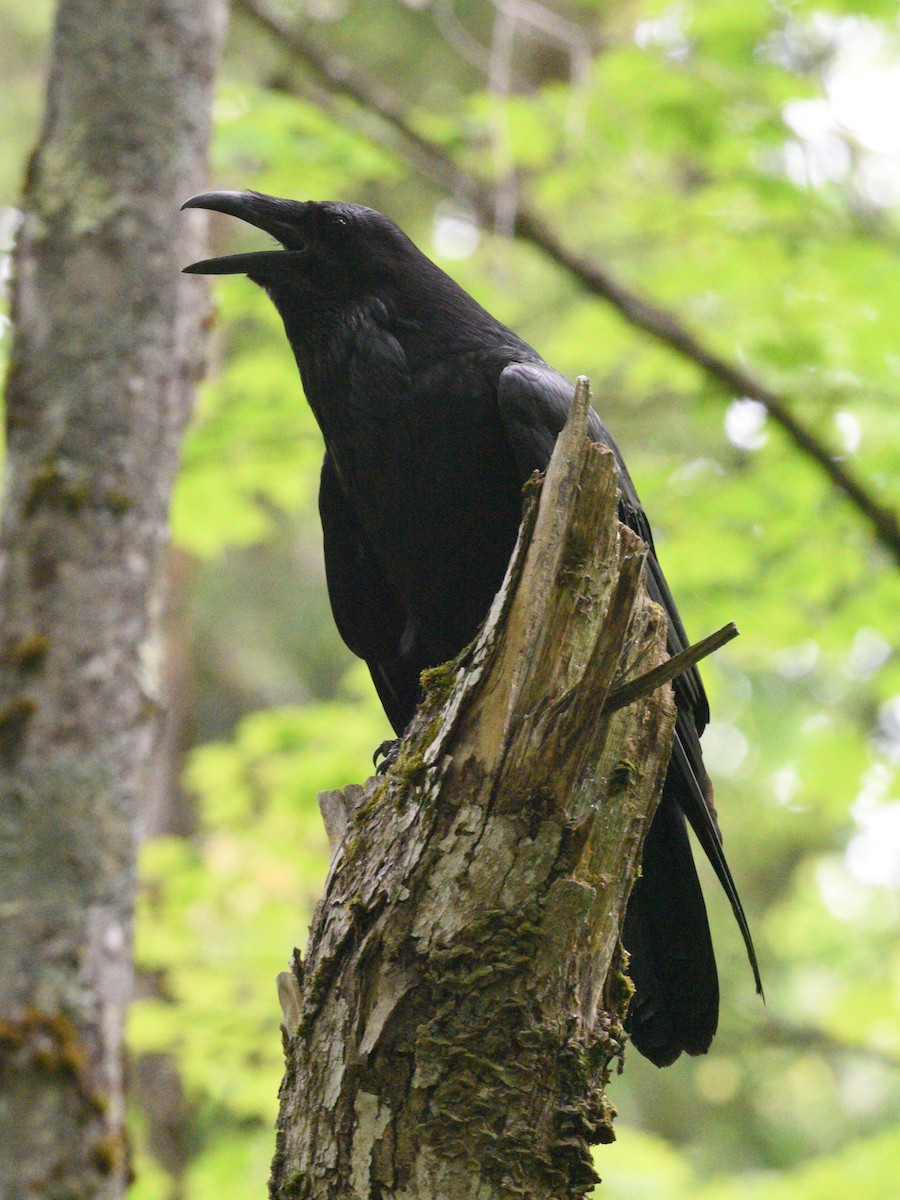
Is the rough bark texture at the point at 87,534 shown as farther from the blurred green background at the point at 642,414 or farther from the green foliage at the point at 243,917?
the green foliage at the point at 243,917

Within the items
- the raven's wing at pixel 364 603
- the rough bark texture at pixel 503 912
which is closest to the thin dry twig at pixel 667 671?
the rough bark texture at pixel 503 912

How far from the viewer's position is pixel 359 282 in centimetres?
364

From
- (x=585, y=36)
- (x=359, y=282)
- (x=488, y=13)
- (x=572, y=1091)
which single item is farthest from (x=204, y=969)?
(x=488, y=13)

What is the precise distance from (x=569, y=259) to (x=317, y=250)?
9.73 ft

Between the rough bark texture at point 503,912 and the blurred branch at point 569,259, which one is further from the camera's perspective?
the blurred branch at point 569,259

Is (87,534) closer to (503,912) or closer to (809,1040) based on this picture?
(503,912)

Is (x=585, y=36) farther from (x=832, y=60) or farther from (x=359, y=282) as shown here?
(x=359, y=282)

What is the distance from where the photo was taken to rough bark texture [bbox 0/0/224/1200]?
351 cm

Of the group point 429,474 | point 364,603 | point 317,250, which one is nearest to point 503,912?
point 429,474

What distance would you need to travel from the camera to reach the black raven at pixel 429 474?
299 cm

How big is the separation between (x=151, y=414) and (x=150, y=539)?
0.45m

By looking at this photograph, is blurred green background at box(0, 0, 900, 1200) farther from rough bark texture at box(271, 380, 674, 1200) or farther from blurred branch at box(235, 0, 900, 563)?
rough bark texture at box(271, 380, 674, 1200)

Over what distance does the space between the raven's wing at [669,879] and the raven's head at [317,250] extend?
773mm

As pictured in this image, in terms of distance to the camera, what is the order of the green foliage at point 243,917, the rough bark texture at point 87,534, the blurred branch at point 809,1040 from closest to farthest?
the rough bark texture at point 87,534, the green foliage at point 243,917, the blurred branch at point 809,1040
